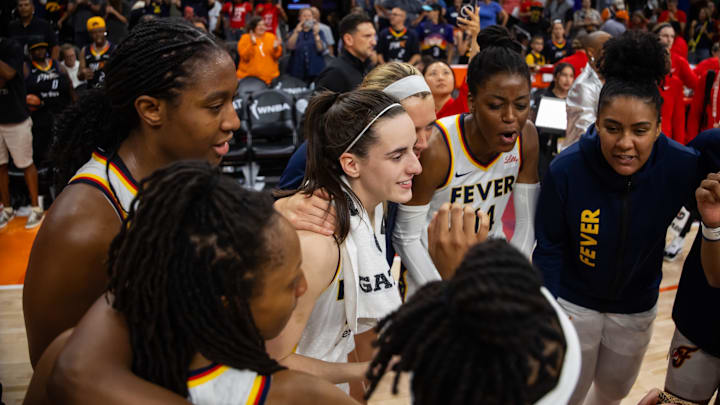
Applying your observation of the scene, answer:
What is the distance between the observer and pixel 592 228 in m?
2.29

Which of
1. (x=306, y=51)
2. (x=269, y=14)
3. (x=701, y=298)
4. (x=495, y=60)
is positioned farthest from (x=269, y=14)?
(x=701, y=298)

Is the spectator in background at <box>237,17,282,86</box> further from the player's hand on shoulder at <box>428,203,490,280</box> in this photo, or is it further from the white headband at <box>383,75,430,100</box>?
the player's hand on shoulder at <box>428,203,490,280</box>

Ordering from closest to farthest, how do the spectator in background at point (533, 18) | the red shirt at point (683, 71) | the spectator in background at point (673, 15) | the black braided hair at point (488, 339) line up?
the black braided hair at point (488, 339), the red shirt at point (683, 71), the spectator in background at point (533, 18), the spectator in background at point (673, 15)

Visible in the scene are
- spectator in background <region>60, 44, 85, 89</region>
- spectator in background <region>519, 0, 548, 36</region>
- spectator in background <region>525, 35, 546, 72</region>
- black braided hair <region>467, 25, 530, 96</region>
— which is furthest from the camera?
spectator in background <region>519, 0, 548, 36</region>

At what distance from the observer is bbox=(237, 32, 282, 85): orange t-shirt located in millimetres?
8055

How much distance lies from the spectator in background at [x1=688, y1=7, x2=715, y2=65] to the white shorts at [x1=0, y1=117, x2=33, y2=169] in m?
11.5

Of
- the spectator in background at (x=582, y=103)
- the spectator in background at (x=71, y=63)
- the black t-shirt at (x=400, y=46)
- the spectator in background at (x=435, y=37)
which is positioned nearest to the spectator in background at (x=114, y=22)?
the spectator in background at (x=71, y=63)

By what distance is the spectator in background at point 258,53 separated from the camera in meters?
8.06

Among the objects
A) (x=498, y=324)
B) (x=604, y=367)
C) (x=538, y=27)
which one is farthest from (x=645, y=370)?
(x=538, y=27)

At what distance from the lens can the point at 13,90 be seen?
5.73 meters

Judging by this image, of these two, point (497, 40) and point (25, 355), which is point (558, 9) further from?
point (25, 355)

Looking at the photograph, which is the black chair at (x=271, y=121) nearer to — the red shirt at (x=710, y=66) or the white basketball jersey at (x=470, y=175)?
the white basketball jersey at (x=470, y=175)

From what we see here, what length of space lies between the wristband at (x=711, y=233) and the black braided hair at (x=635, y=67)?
1.52 feet

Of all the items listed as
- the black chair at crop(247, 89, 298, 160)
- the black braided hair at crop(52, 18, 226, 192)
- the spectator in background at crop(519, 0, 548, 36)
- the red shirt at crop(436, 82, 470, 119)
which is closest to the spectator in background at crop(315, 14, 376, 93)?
the red shirt at crop(436, 82, 470, 119)
